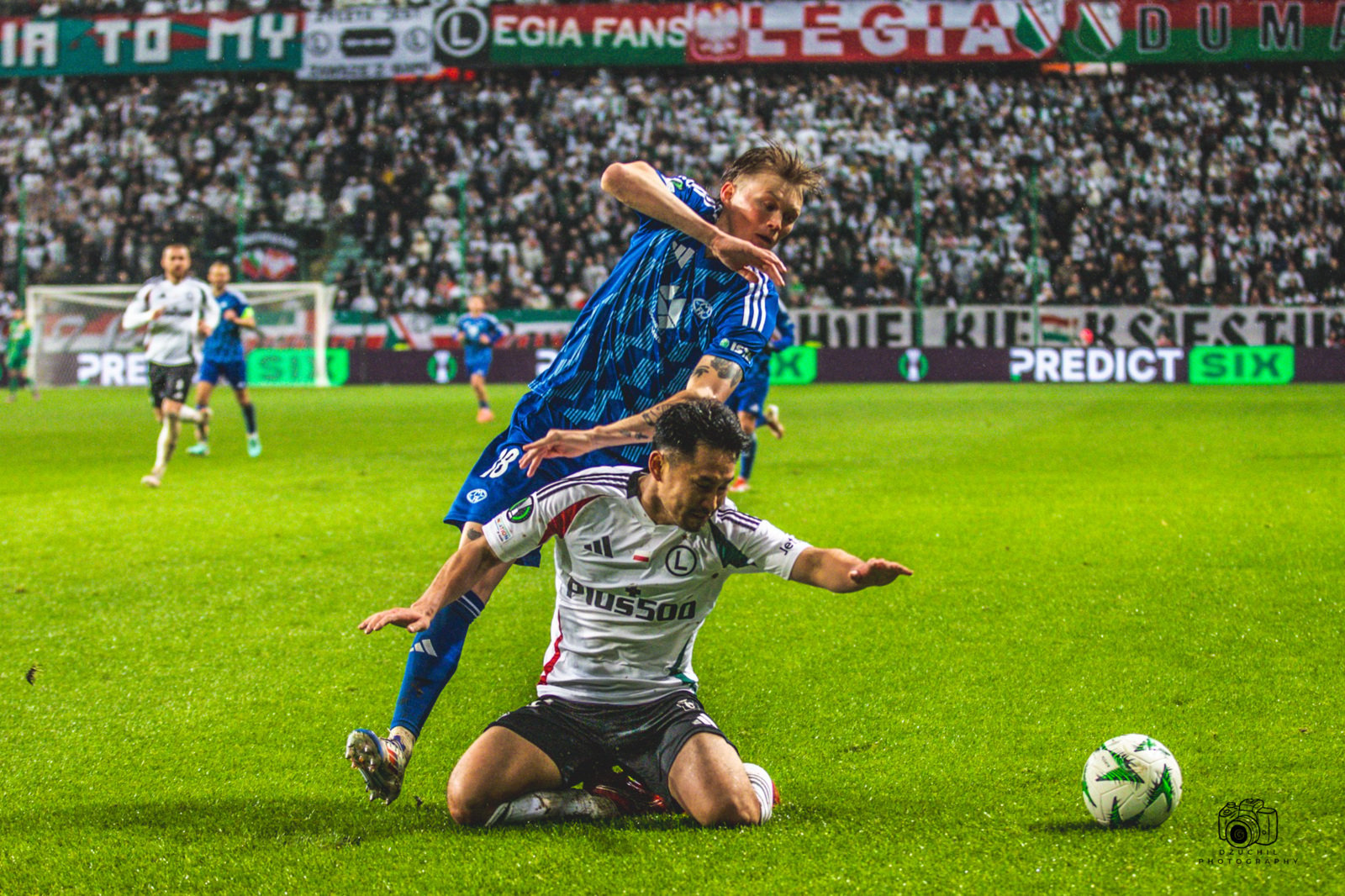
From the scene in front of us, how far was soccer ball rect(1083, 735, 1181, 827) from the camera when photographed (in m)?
3.18

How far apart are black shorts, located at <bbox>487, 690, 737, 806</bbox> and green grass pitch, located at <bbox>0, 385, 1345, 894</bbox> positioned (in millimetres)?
187

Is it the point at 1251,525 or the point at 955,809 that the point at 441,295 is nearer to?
the point at 1251,525


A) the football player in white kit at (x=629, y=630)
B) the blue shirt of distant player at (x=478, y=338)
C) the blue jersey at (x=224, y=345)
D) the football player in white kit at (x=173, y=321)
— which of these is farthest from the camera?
the blue shirt of distant player at (x=478, y=338)

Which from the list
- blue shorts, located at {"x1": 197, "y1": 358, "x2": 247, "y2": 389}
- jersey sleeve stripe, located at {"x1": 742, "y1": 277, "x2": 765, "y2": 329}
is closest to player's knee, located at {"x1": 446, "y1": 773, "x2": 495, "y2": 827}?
jersey sleeve stripe, located at {"x1": 742, "y1": 277, "x2": 765, "y2": 329}

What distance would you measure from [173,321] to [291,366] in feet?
47.8

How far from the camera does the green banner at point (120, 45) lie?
3055 centimetres

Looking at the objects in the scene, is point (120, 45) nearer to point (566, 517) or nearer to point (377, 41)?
point (377, 41)

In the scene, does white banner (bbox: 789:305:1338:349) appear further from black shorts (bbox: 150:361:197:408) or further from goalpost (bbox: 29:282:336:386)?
black shorts (bbox: 150:361:197:408)

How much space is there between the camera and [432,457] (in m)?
12.5

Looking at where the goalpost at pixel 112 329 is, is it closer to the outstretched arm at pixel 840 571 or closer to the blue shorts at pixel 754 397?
the blue shorts at pixel 754 397

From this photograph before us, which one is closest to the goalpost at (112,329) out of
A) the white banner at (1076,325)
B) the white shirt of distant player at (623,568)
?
the white banner at (1076,325)

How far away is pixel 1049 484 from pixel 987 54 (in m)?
22.0

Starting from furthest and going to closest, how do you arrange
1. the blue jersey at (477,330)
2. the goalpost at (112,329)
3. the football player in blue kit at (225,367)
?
the goalpost at (112,329)
the blue jersey at (477,330)
the football player in blue kit at (225,367)

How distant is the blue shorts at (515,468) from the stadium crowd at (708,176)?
21688mm
